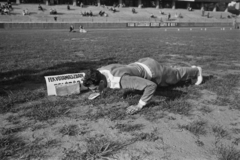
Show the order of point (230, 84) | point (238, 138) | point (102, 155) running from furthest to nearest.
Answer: point (230, 84) → point (238, 138) → point (102, 155)

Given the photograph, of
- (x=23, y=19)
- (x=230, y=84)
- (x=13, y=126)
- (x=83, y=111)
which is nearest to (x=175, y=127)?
(x=83, y=111)

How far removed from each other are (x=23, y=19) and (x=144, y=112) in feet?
133

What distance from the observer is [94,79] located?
11.7 feet

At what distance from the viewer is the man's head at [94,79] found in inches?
140

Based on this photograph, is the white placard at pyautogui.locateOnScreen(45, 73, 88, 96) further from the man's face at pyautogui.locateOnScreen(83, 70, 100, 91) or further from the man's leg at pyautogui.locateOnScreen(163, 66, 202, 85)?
the man's leg at pyautogui.locateOnScreen(163, 66, 202, 85)

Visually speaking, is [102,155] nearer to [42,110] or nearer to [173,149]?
[173,149]

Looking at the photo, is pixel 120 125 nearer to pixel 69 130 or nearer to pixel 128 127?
pixel 128 127

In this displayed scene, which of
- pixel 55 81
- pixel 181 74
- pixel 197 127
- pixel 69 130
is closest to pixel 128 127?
pixel 69 130

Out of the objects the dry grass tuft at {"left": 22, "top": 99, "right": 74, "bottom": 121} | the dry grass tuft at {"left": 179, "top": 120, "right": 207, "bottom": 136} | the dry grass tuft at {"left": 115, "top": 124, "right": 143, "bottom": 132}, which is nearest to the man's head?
the dry grass tuft at {"left": 115, "top": 124, "right": 143, "bottom": 132}

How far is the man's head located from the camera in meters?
3.56

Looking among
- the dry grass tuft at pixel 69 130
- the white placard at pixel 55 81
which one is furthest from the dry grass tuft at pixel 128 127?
the white placard at pixel 55 81

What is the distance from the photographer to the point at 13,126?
353cm

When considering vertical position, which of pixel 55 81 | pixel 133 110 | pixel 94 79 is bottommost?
pixel 133 110

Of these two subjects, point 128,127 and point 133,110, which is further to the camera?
point 133,110
